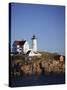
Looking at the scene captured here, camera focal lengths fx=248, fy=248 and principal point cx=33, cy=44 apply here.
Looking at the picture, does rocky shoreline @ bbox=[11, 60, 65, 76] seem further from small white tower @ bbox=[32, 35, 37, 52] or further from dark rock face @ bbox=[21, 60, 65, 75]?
small white tower @ bbox=[32, 35, 37, 52]

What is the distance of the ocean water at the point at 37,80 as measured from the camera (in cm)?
212

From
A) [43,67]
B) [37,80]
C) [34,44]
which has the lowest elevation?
[37,80]

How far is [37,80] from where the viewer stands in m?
2.18

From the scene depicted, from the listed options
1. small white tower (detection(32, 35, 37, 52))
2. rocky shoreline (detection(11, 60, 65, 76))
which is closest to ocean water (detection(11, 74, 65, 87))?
rocky shoreline (detection(11, 60, 65, 76))

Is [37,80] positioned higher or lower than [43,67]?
lower

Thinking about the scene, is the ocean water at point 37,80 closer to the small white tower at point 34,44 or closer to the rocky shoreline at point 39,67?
the rocky shoreline at point 39,67

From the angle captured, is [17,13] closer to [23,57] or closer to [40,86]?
[23,57]

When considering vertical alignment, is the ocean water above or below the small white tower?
below

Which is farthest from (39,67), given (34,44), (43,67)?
(34,44)

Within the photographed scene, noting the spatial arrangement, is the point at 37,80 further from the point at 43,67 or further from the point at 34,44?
the point at 34,44

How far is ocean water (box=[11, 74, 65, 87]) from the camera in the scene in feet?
6.97

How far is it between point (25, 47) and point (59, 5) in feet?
1.64

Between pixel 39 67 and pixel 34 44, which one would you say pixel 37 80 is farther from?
pixel 34 44

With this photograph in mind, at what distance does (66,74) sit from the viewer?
7.43ft
